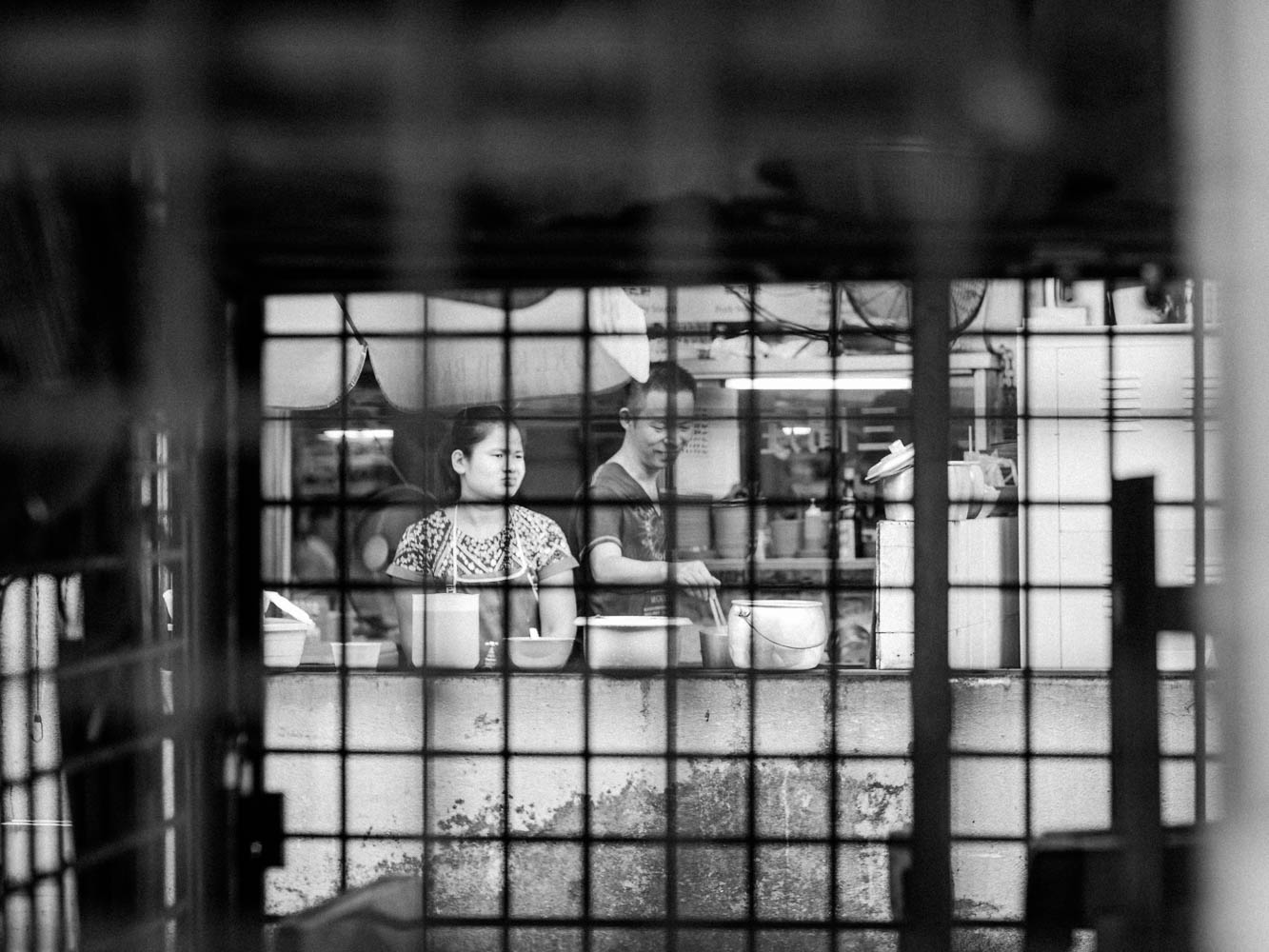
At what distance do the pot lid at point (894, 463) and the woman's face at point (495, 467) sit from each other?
0.47m

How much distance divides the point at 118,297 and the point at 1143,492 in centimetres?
145

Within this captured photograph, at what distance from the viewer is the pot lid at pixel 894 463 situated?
4.24 ft

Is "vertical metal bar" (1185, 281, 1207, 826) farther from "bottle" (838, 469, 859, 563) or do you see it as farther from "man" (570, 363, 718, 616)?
"man" (570, 363, 718, 616)

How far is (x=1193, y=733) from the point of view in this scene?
1322 mm

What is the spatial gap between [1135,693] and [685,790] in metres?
0.63

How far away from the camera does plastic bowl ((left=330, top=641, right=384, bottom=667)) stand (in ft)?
4.36

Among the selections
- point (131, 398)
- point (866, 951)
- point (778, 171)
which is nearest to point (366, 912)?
point (866, 951)

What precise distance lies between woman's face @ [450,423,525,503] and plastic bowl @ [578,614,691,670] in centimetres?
20

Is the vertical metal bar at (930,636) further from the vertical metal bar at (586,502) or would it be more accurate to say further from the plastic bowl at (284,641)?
the plastic bowl at (284,641)

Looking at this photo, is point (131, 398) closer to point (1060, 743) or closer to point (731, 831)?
point (731, 831)

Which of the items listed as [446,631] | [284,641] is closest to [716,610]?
[446,631]

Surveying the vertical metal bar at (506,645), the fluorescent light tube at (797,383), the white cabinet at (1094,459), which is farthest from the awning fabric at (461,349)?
the white cabinet at (1094,459)

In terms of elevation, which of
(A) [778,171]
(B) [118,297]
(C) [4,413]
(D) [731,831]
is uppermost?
(A) [778,171]

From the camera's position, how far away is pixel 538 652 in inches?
51.0
